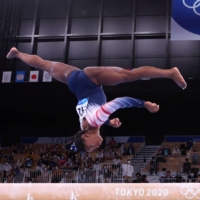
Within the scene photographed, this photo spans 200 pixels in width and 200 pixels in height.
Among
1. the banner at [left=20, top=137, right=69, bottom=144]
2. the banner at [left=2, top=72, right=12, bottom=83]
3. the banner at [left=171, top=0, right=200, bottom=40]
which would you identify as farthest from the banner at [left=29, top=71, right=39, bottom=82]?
the banner at [left=171, top=0, right=200, bottom=40]

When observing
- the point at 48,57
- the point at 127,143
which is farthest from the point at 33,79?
the point at 127,143

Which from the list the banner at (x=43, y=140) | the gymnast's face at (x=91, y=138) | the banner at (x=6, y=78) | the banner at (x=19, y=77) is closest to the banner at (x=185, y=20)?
the gymnast's face at (x=91, y=138)

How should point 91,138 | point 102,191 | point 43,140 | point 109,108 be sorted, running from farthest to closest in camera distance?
point 43,140
point 102,191
point 91,138
point 109,108

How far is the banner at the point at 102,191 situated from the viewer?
7.76m

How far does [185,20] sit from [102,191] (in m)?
5.10

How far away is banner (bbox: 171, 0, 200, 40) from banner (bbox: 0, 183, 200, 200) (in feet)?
13.3

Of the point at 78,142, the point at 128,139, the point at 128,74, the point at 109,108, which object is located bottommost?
the point at 78,142

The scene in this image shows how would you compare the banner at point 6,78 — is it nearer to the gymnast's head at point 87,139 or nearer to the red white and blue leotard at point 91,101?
the red white and blue leotard at point 91,101

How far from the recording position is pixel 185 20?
10547 mm

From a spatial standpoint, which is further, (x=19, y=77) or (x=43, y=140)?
(x=43, y=140)

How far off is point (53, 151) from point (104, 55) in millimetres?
4693

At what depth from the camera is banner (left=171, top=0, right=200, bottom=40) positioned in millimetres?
10219

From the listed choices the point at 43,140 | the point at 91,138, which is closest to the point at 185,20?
the point at 91,138

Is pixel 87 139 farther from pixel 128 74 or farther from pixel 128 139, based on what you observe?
pixel 128 139
